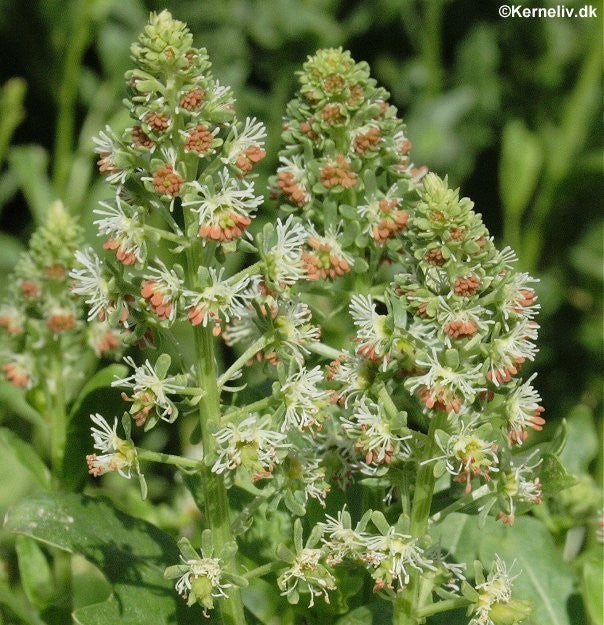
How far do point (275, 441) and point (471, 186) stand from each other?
400cm

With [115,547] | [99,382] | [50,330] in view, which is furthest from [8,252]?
[115,547]

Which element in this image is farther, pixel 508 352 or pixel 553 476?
pixel 553 476

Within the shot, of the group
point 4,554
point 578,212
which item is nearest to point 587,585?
point 4,554

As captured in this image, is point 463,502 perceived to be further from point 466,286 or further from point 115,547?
point 115,547

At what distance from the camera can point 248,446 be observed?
2203mm

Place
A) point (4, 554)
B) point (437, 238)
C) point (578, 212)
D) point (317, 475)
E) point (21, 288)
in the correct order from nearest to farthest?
point (437, 238) → point (317, 475) → point (21, 288) → point (4, 554) → point (578, 212)

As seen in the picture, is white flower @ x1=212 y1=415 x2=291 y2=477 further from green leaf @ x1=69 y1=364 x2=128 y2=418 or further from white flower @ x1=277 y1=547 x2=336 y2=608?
green leaf @ x1=69 y1=364 x2=128 y2=418

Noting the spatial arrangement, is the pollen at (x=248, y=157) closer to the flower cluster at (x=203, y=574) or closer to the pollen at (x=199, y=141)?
the pollen at (x=199, y=141)

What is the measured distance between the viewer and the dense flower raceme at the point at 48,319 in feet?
9.75

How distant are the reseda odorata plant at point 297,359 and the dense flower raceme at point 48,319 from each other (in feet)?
2.07

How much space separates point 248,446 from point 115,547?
19.9 inches

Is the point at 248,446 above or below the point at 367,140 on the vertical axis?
below

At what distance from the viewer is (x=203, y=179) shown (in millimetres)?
2207

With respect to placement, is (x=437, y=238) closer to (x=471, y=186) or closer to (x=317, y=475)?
(x=317, y=475)
